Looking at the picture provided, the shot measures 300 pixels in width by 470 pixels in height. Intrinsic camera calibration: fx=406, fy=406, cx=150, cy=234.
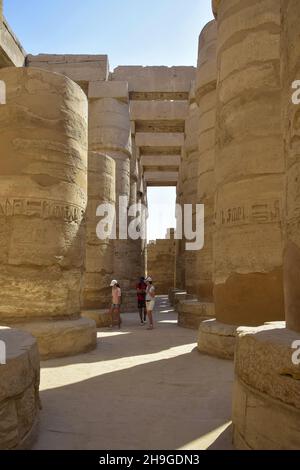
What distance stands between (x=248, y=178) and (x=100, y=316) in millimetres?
4717

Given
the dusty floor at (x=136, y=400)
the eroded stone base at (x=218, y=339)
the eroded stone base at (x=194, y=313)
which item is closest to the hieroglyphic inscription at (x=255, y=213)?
the eroded stone base at (x=218, y=339)

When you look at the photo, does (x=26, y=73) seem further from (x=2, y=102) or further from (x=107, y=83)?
(x=107, y=83)

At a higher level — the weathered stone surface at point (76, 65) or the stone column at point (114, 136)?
the weathered stone surface at point (76, 65)

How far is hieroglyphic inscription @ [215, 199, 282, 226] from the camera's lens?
4895mm

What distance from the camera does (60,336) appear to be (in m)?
5.26

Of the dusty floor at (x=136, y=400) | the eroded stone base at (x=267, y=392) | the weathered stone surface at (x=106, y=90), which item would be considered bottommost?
the dusty floor at (x=136, y=400)

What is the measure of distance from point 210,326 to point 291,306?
2.99m

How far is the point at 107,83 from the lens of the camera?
1342 centimetres

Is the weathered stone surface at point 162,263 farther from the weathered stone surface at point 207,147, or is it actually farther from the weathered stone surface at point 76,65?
the weathered stone surface at point 207,147

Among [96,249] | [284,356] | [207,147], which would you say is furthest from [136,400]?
[207,147]

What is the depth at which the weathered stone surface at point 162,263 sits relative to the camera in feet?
72.3

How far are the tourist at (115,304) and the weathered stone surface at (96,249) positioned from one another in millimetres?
330

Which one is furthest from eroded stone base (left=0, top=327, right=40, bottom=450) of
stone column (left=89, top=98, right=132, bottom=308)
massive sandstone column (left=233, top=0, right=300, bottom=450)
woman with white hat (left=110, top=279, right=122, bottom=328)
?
stone column (left=89, top=98, right=132, bottom=308)
